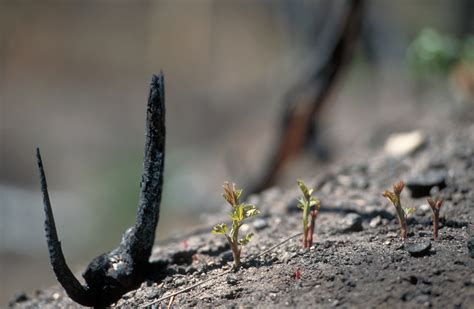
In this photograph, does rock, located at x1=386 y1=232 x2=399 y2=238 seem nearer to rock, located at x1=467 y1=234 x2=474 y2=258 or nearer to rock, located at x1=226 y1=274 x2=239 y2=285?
rock, located at x1=467 y1=234 x2=474 y2=258

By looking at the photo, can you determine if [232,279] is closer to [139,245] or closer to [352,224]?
[139,245]

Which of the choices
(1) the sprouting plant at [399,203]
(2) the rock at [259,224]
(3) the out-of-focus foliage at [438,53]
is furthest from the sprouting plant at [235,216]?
(3) the out-of-focus foliage at [438,53]

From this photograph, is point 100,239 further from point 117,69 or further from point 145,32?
point 145,32

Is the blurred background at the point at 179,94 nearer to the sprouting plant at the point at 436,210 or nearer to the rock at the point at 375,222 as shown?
the rock at the point at 375,222

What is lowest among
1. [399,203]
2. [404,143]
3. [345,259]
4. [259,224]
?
[345,259]

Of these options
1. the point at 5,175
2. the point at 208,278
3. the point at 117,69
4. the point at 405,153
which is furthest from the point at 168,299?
the point at 117,69

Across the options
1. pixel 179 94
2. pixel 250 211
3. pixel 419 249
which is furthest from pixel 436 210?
pixel 179 94

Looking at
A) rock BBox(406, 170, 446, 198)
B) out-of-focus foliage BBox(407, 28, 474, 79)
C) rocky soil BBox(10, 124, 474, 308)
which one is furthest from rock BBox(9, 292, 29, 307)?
out-of-focus foliage BBox(407, 28, 474, 79)
